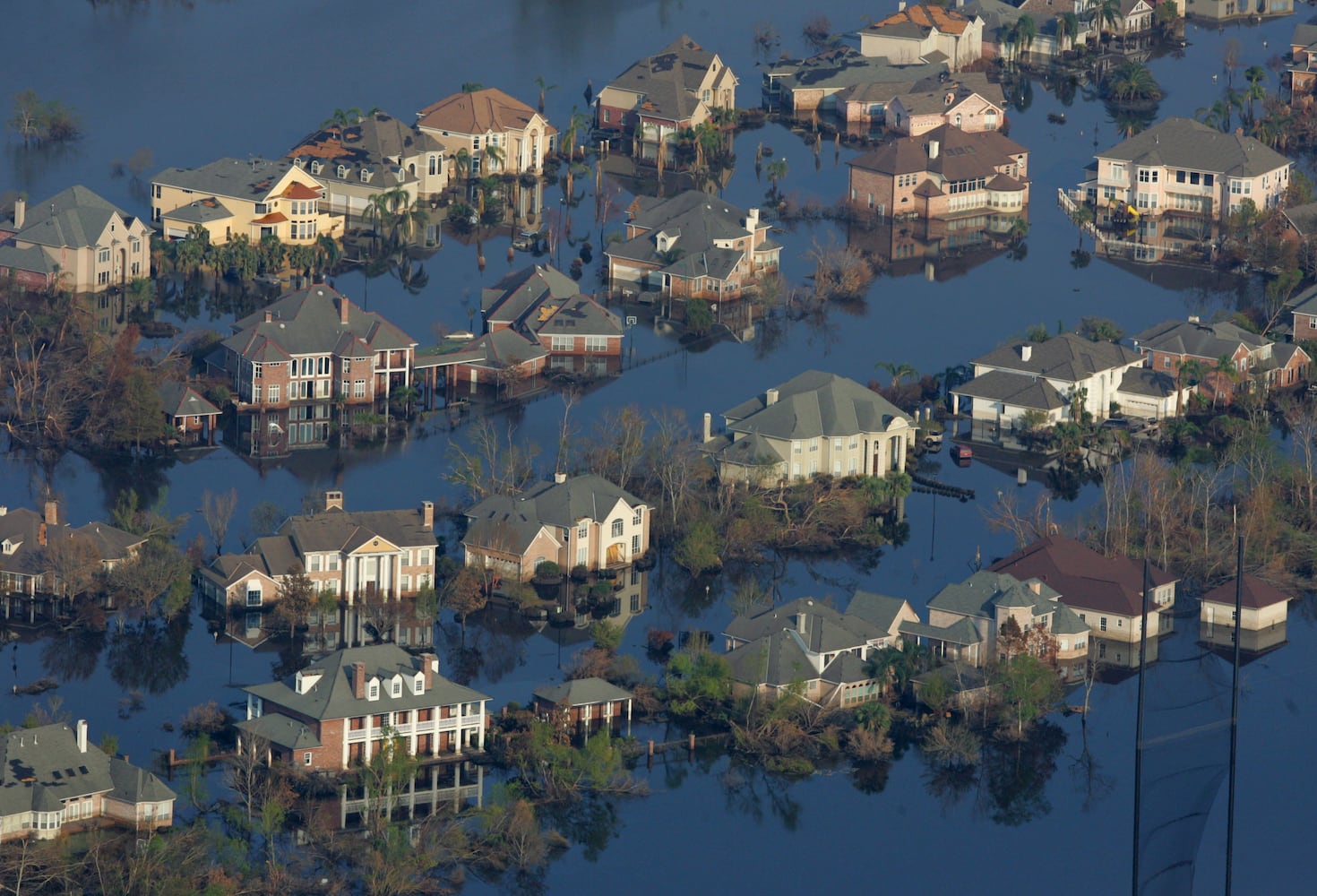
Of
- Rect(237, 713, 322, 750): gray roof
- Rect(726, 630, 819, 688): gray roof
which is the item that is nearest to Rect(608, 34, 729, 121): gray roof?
Rect(726, 630, 819, 688): gray roof

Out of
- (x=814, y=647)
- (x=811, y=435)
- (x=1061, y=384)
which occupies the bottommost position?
(x=814, y=647)

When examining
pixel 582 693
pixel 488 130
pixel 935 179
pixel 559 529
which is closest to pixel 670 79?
pixel 488 130

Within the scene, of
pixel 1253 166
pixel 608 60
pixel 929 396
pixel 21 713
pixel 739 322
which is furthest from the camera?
pixel 608 60

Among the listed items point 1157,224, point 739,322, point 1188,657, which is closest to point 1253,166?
point 1157,224

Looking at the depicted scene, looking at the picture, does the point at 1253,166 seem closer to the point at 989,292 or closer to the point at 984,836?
the point at 989,292

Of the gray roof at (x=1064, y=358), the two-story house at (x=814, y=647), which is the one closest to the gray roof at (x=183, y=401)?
the two-story house at (x=814, y=647)

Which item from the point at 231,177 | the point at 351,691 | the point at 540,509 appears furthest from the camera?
the point at 231,177

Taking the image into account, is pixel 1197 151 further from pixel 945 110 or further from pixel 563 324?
pixel 563 324

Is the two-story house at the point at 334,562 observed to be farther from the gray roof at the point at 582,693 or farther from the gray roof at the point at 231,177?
the gray roof at the point at 231,177
